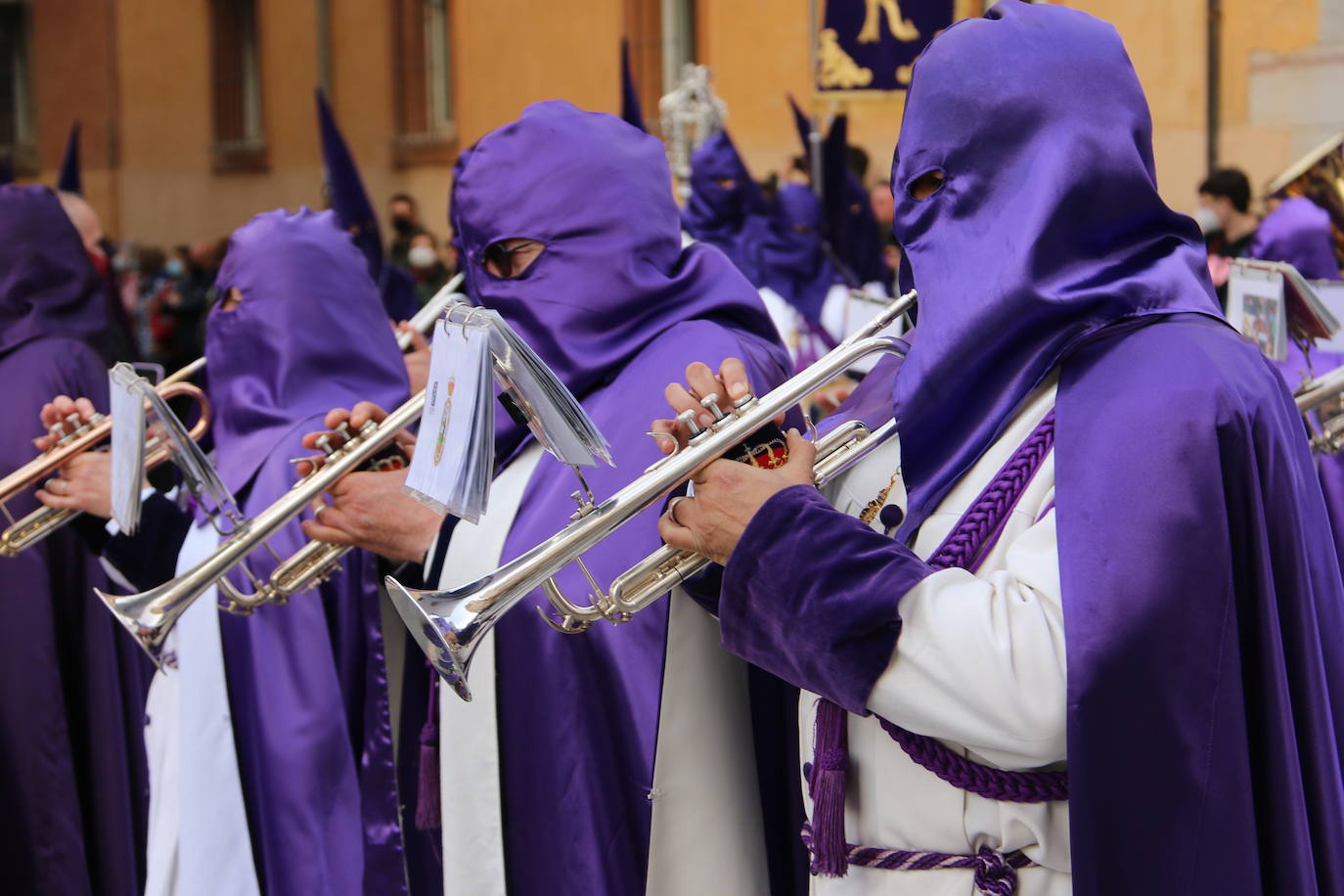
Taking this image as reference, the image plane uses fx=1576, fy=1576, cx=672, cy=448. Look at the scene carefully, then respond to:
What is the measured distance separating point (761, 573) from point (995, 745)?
336 mm

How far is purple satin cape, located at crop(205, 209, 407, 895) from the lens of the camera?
3424 millimetres

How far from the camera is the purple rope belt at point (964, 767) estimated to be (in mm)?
1828

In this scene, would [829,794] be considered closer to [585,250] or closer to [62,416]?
[585,250]

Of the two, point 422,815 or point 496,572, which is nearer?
point 496,572

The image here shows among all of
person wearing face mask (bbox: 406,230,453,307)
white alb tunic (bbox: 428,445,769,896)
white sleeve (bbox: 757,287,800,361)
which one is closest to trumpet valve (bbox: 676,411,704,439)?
white alb tunic (bbox: 428,445,769,896)

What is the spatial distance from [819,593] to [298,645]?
6.34ft

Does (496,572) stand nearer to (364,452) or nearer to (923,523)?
(923,523)

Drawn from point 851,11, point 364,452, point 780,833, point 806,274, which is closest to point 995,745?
point 780,833

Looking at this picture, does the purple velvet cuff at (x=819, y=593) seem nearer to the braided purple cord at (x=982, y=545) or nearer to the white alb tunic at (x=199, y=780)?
the braided purple cord at (x=982, y=545)

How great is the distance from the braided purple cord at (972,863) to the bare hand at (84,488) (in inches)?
84.2

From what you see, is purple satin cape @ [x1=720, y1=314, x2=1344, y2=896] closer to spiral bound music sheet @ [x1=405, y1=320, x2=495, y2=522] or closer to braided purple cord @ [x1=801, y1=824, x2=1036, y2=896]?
braided purple cord @ [x1=801, y1=824, x2=1036, y2=896]

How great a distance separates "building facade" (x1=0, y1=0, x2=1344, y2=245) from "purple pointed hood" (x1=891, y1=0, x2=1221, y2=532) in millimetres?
9102

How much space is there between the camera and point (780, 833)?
2520mm

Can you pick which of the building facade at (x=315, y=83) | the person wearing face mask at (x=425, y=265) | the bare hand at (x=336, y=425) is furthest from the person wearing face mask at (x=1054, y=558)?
the person wearing face mask at (x=425, y=265)
